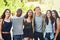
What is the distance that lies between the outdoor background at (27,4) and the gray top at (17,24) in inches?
3.8

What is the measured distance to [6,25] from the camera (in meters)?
2.59

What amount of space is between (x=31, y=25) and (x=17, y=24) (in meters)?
0.20

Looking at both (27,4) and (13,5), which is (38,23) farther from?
(13,5)

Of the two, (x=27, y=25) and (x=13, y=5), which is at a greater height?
(x=13, y=5)

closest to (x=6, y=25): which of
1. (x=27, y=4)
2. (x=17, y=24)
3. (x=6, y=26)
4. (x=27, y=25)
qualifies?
(x=6, y=26)

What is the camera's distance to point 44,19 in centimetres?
264

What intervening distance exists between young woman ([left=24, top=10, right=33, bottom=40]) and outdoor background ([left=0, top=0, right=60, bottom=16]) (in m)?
0.08

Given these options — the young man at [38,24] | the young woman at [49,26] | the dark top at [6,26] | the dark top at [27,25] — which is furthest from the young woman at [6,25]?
the young woman at [49,26]

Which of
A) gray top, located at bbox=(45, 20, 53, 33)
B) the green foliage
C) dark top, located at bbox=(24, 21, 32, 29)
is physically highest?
the green foliage

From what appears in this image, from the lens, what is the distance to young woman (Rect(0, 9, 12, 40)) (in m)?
2.59

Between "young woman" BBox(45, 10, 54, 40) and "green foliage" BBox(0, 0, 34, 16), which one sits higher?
"green foliage" BBox(0, 0, 34, 16)

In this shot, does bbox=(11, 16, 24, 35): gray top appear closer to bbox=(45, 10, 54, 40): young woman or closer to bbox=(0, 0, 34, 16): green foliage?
bbox=(0, 0, 34, 16): green foliage

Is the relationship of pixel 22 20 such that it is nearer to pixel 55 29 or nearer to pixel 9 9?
pixel 9 9

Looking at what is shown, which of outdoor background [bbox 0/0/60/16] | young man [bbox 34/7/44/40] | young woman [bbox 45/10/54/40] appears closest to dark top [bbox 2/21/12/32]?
outdoor background [bbox 0/0/60/16]
